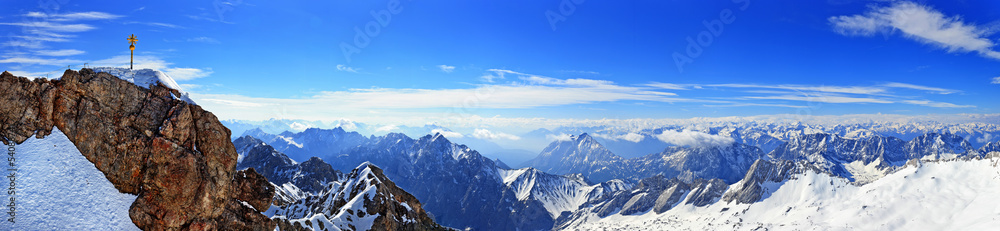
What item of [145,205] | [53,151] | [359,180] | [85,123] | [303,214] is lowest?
[303,214]

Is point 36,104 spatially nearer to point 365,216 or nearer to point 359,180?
point 365,216

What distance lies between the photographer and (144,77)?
166 ft

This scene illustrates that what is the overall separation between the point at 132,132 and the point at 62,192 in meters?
8.77

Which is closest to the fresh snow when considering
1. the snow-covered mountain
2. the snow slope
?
the snow slope

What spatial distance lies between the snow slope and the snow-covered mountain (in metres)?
32.9

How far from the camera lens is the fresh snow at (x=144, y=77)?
162 feet

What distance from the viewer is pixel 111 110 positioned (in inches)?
1895

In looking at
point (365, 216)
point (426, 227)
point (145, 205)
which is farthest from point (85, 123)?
point (426, 227)

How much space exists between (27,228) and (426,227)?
3393 inches
